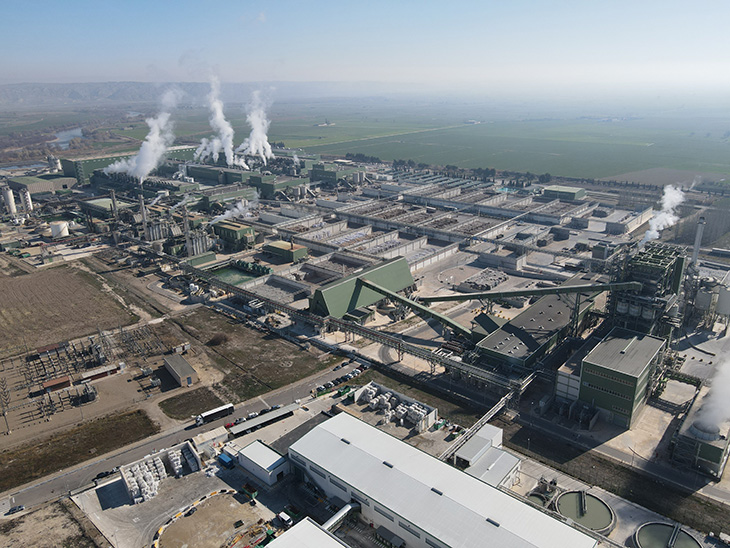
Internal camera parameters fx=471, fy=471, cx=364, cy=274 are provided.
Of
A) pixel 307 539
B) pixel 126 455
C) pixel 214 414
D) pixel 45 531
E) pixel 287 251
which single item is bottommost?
pixel 126 455

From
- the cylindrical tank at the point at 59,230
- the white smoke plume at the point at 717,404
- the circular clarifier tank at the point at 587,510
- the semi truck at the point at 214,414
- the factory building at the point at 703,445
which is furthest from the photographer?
the cylindrical tank at the point at 59,230

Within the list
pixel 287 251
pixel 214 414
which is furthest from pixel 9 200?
pixel 214 414

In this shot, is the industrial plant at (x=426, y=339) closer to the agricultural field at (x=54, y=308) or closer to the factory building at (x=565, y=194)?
the agricultural field at (x=54, y=308)

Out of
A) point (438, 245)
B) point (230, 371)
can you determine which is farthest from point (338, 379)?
point (438, 245)

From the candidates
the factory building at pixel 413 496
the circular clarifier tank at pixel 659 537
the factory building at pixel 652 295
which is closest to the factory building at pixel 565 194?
the factory building at pixel 652 295

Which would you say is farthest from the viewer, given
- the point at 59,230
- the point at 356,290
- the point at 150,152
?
the point at 150,152

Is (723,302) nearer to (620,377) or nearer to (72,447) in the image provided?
(620,377)
